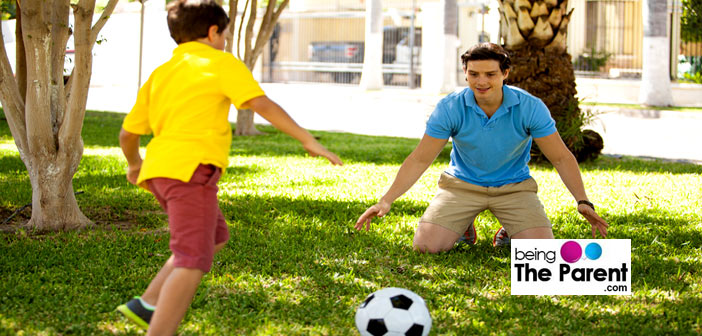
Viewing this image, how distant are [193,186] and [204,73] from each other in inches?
17.1

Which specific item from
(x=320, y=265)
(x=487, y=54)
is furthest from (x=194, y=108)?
(x=487, y=54)

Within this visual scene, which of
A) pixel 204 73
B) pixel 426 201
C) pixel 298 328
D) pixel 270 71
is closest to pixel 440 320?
pixel 298 328

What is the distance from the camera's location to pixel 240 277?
470 cm

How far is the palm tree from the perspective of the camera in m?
10.1

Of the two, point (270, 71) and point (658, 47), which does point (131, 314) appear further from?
point (270, 71)

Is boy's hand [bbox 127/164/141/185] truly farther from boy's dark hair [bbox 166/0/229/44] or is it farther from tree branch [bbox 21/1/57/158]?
tree branch [bbox 21/1/57/158]

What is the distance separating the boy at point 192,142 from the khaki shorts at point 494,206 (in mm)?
2175

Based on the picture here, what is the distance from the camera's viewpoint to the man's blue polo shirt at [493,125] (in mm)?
5074

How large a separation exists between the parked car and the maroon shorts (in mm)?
27824

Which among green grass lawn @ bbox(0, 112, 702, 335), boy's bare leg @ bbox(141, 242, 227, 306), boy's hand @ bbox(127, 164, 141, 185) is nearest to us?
boy's bare leg @ bbox(141, 242, 227, 306)

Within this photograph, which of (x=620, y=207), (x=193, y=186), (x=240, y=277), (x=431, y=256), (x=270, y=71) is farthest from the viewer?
(x=270, y=71)

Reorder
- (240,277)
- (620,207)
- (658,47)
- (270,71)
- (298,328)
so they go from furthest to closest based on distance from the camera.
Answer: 1. (270,71)
2. (658,47)
3. (620,207)
4. (240,277)
5. (298,328)
